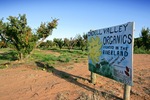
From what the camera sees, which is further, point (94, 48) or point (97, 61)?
point (94, 48)

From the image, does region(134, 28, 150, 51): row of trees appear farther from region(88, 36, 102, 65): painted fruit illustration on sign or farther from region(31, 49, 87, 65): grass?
region(88, 36, 102, 65): painted fruit illustration on sign

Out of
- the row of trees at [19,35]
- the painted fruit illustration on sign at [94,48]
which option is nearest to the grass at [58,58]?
the row of trees at [19,35]

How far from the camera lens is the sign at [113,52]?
16.2 ft

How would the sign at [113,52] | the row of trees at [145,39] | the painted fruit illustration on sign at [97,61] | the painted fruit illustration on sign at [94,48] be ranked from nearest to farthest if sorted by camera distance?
the sign at [113,52], the painted fruit illustration on sign at [97,61], the painted fruit illustration on sign at [94,48], the row of trees at [145,39]

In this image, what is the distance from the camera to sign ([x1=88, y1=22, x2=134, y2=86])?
16.2ft

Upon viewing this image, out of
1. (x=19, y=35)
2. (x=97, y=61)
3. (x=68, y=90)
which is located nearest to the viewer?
(x=68, y=90)

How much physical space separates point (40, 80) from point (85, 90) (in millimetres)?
2804

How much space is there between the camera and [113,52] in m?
5.76

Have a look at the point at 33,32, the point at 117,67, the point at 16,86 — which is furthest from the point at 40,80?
the point at 33,32

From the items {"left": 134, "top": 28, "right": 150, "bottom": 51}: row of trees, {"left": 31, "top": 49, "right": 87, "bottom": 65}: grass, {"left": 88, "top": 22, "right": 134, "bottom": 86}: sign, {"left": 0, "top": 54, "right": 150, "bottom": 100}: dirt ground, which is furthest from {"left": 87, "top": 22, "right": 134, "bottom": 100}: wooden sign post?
{"left": 134, "top": 28, "right": 150, "bottom": 51}: row of trees

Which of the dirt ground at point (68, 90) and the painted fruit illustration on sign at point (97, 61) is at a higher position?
the painted fruit illustration on sign at point (97, 61)

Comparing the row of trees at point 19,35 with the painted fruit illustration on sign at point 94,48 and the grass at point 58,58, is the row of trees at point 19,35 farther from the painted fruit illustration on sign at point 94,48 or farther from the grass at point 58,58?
the painted fruit illustration on sign at point 94,48

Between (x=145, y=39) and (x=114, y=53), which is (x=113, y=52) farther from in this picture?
(x=145, y=39)

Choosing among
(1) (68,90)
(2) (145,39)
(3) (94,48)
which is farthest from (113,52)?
(2) (145,39)
